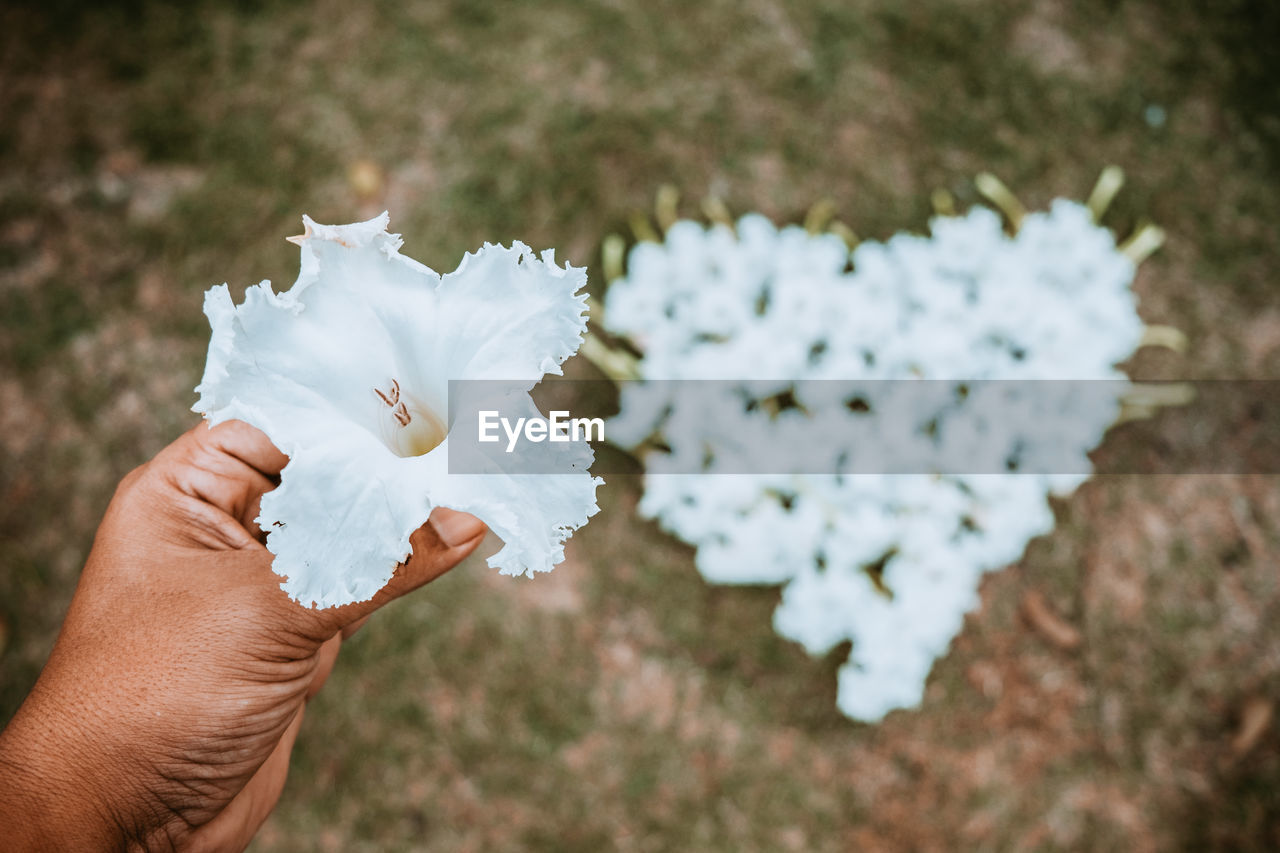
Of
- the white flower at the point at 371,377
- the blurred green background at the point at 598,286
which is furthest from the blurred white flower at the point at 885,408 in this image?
the white flower at the point at 371,377

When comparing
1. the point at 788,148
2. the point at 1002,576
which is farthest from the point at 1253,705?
the point at 788,148

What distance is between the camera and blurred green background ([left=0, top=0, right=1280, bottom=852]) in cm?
317

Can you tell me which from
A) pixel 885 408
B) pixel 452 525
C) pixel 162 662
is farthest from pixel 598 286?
pixel 162 662

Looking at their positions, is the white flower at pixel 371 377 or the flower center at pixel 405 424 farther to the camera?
the flower center at pixel 405 424

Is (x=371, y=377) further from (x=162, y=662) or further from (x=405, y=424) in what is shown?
(x=162, y=662)

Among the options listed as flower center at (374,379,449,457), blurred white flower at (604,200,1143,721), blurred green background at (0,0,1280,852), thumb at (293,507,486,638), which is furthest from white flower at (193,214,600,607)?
blurred green background at (0,0,1280,852)

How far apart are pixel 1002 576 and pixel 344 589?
292 centimetres

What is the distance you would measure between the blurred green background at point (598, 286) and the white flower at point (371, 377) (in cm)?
189

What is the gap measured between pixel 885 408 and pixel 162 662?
87.4 inches

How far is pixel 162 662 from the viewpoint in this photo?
5.16 ft

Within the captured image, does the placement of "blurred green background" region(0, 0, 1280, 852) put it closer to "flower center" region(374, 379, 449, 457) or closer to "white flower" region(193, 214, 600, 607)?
"flower center" region(374, 379, 449, 457)

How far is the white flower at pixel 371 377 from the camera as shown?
1.30m

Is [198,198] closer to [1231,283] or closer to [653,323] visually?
[653,323]

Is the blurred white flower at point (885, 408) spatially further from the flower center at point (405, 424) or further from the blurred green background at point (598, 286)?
the flower center at point (405, 424)
